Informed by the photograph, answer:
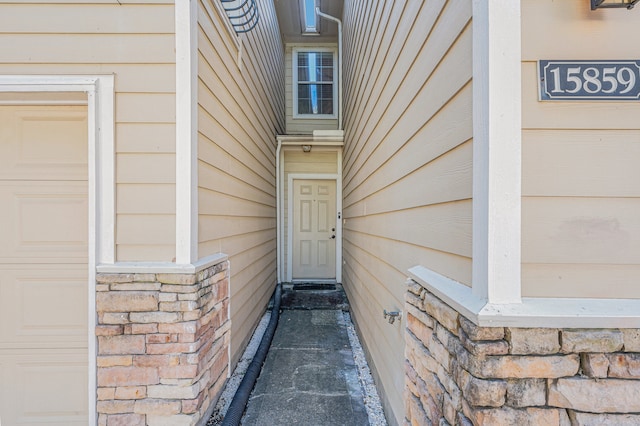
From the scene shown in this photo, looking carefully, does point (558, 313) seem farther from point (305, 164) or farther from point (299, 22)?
point (299, 22)

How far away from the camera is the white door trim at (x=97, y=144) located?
1.68 m

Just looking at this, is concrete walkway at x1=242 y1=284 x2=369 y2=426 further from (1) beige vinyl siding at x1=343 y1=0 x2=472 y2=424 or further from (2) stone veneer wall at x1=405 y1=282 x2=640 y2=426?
(2) stone veneer wall at x1=405 y1=282 x2=640 y2=426

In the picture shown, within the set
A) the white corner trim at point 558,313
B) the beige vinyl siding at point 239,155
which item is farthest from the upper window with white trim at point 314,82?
the white corner trim at point 558,313

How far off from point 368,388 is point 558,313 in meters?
1.97

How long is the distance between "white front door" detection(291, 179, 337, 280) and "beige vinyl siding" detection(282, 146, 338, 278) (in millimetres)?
158

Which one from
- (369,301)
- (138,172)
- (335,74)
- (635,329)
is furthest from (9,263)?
(335,74)

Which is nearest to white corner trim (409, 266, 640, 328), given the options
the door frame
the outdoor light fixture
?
the outdoor light fixture

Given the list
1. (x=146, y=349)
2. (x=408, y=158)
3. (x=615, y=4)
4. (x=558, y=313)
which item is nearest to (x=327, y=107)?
(x=408, y=158)

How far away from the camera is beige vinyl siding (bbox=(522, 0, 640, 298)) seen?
85 centimetres

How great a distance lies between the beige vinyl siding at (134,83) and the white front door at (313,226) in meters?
3.79

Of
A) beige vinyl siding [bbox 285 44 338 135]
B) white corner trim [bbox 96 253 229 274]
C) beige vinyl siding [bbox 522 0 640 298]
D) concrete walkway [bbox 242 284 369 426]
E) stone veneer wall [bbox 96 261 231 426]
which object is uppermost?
beige vinyl siding [bbox 285 44 338 135]

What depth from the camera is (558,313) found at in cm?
81

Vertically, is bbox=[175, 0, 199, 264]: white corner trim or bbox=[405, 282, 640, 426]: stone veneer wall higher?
bbox=[175, 0, 199, 264]: white corner trim

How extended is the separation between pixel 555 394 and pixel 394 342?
1.10 m
